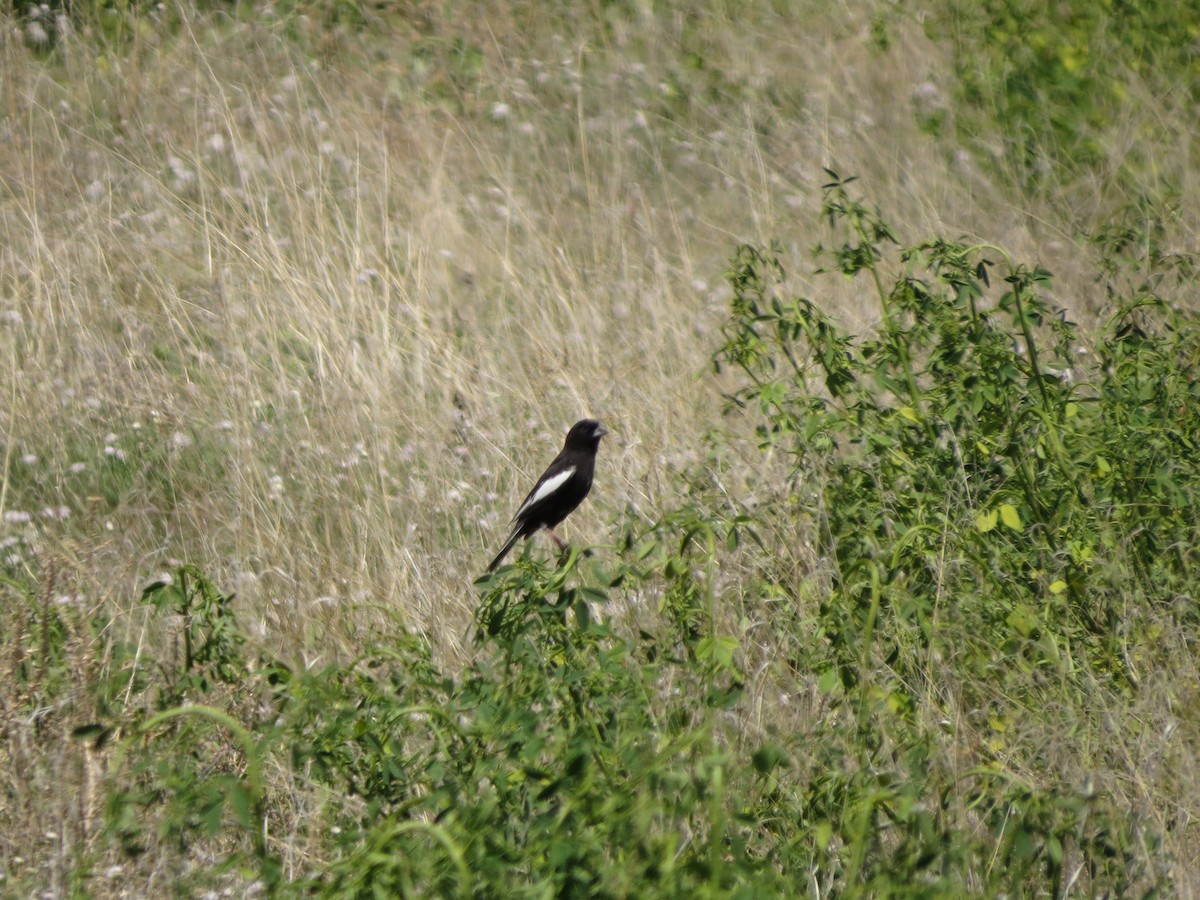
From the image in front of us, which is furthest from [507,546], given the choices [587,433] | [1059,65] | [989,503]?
[1059,65]

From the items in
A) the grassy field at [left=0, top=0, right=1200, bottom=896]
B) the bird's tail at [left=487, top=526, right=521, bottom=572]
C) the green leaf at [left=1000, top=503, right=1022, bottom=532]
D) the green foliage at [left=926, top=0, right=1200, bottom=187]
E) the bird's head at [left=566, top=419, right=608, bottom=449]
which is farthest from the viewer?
the green foliage at [left=926, top=0, right=1200, bottom=187]

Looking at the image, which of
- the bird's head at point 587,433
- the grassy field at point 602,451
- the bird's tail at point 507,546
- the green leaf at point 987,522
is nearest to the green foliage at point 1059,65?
the grassy field at point 602,451

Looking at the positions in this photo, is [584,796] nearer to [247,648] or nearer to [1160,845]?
[1160,845]

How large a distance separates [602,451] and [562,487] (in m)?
0.32

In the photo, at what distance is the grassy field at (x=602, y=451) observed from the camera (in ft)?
9.03

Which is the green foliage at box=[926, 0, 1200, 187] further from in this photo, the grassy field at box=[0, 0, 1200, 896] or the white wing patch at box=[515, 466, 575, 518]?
the white wing patch at box=[515, 466, 575, 518]

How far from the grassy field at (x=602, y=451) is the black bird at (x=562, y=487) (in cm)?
11

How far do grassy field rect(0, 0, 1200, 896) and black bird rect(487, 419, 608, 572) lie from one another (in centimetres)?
11

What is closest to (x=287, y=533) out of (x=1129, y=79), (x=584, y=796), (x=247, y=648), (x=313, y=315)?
(x=247, y=648)

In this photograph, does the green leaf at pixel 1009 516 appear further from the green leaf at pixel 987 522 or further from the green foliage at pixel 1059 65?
the green foliage at pixel 1059 65

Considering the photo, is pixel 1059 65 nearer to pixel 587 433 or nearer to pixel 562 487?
pixel 587 433

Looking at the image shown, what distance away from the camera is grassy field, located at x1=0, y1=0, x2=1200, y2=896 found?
275 centimetres

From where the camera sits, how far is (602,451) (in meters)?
4.98

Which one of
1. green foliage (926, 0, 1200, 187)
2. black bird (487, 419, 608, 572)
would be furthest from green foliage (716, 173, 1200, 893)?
green foliage (926, 0, 1200, 187)
